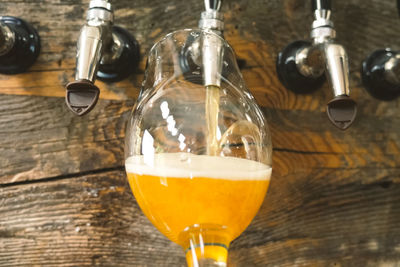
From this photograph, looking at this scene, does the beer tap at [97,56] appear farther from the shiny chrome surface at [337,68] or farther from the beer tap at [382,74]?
the beer tap at [382,74]

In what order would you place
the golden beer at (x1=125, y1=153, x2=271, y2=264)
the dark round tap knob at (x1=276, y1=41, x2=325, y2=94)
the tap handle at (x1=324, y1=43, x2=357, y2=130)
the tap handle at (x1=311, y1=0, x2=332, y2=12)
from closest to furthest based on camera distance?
1. the golden beer at (x1=125, y1=153, x2=271, y2=264)
2. the tap handle at (x1=324, y1=43, x2=357, y2=130)
3. the tap handle at (x1=311, y1=0, x2=332, y2=12)
4. the dark round tap knob at (x1=276, y1=41, x2=325, y2=94)

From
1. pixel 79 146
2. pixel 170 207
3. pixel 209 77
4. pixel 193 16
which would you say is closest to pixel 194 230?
pixel 170 207

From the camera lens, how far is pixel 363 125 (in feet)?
2.90

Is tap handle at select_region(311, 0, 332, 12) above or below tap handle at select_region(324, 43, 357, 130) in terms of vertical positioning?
above

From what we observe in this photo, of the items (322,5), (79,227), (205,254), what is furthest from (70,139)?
(322,5)

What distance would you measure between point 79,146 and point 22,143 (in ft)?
0.30

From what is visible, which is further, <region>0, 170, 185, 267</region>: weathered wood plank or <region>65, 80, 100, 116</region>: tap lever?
<region>0, 170, 185, 267</region>: weathered wood plank

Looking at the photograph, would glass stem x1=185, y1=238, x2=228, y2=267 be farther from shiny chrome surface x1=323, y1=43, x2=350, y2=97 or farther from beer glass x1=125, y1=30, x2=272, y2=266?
shiny chrome surface x1=323, y1=43, x2=350, y2=97

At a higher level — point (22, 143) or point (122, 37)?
point (122, 37)

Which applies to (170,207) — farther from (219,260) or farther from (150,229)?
(150,229)

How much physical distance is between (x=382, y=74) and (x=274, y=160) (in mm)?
255

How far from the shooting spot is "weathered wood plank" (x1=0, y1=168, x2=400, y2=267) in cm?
75

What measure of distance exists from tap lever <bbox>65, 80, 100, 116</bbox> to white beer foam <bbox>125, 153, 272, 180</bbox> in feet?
0.29

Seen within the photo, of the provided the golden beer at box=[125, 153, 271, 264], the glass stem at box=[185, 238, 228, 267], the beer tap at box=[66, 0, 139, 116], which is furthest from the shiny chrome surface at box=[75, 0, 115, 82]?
the glass stem at box=[185, 238, 228, 267]
